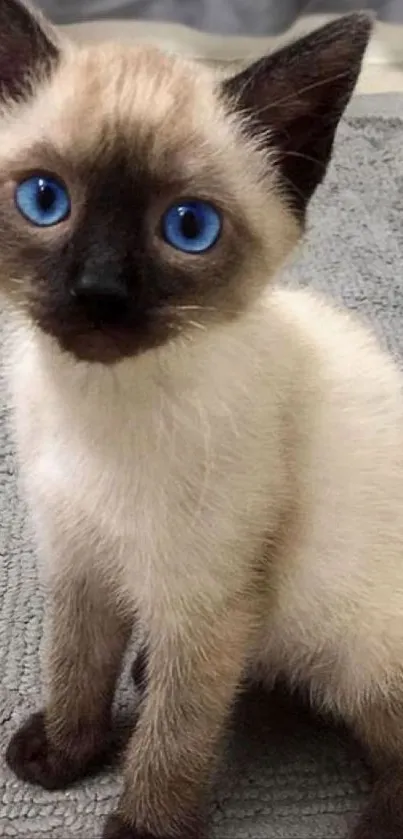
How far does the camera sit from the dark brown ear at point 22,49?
32.0 inches

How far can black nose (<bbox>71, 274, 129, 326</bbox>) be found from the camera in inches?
29.2

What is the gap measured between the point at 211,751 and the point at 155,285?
41 cm

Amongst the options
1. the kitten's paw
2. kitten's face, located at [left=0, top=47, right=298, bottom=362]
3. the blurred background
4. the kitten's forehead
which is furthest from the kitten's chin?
the blurred background

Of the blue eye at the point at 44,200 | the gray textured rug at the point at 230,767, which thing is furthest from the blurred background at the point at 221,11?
the blue eye at the point at 44,200

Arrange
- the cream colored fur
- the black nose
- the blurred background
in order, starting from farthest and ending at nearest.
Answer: the blurred background < the cream colored fur < the black nose

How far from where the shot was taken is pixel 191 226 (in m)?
0.80

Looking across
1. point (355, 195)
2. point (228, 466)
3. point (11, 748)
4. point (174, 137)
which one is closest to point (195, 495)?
point (228, 466)

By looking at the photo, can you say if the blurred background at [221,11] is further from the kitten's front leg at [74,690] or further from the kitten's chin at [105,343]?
the kitten's chin at [105,343]

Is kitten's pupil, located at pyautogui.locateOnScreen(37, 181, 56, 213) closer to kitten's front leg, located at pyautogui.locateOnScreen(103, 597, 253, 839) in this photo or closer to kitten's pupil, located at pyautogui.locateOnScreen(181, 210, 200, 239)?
kitten's pupil, located at pyautogui.locateOnScreen(181, 210, 200, 239)

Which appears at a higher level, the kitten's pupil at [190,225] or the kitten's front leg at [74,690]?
the kitten's pupil at [190,225]

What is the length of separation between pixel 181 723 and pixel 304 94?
47 cm

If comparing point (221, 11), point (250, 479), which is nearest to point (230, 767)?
point (250, 479)

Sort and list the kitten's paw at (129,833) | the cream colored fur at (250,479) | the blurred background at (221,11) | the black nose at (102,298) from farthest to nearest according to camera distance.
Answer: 1. the blurred background at (221,11)
2. the kitten's paw at (129,833)
3. the cream colored fur at (250,479)
4. the black nose at (102,298)

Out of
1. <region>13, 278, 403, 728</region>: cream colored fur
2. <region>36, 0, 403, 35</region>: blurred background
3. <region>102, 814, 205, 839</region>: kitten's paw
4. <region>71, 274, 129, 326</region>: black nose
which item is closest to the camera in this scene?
<region>71, 274, 129, 326</region>: black nose
